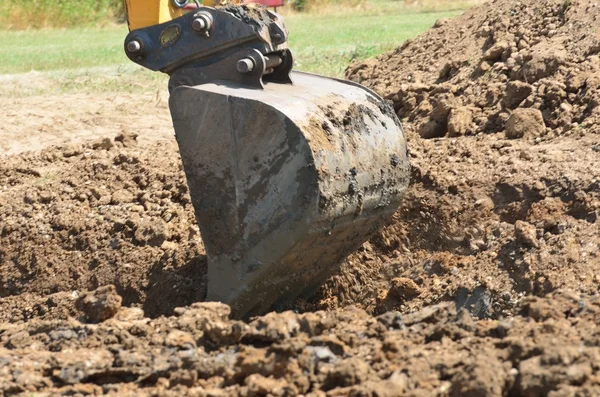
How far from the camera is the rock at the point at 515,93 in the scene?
683 centimetres

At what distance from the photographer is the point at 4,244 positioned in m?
6.09

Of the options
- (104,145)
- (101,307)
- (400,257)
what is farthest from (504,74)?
(101,307)

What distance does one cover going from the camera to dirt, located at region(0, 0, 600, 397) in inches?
140

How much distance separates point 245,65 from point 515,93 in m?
2.75

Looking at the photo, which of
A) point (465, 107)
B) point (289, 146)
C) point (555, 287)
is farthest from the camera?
point (465, 107)

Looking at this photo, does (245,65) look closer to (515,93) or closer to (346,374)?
(346,374)

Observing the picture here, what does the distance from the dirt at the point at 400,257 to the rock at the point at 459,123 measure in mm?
14

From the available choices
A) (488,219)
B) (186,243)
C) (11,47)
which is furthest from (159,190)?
(11,47)

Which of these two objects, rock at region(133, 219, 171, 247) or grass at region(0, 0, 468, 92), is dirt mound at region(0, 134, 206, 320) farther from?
grass at region(0, 0, 468, 92)

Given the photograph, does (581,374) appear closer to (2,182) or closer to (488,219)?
(488,219)

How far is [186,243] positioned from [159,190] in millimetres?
674

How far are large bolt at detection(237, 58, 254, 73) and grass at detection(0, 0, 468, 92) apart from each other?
5.98 metres

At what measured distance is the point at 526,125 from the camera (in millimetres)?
6516

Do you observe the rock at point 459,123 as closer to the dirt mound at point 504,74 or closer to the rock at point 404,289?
the dirt mound at point 504,74
